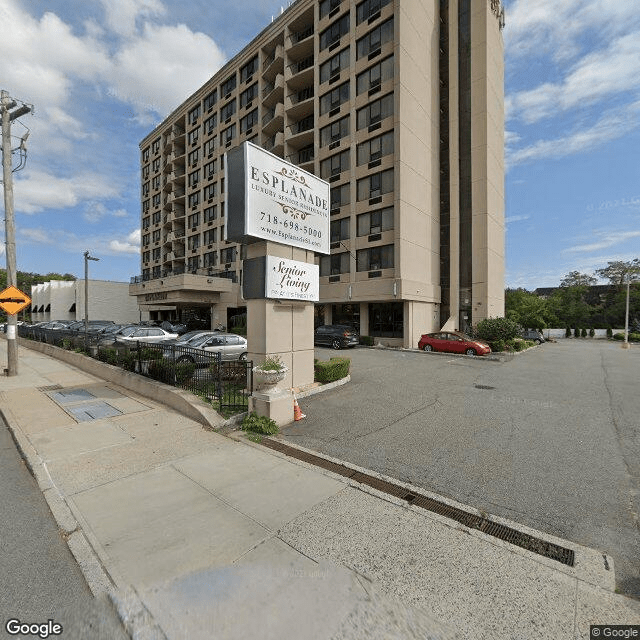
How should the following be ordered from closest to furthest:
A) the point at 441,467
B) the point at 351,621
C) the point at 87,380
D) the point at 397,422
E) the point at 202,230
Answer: the point at 351,621 → the point at 441,467 → the point at 397,422 → the point at 87,380 → the point at 202,230

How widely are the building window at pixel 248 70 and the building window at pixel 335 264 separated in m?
24.8

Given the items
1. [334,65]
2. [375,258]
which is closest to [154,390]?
[375,258]

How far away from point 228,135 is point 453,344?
36136 millimetres

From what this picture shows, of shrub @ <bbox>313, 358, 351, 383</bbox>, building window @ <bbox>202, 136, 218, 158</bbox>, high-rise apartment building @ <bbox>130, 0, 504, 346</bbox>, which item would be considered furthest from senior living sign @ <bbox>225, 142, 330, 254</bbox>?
building window @ <bbox>202, 136, 218, 158</bbox>

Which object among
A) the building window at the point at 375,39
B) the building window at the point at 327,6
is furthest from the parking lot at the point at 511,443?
the building window at the point at 327,6

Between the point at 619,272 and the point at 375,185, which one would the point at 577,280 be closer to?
the point at 619,272

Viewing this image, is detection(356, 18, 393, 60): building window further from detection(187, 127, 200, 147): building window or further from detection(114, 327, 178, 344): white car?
detection(187, 127, 200, 147): building window

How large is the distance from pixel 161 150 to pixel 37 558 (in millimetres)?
59270

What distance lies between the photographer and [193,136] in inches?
1810

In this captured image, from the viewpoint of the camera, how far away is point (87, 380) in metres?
12.5

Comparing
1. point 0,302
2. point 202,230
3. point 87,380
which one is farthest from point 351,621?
point 202,230

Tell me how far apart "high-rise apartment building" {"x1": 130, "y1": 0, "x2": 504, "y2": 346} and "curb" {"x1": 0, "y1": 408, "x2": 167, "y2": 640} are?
22124 millimetres

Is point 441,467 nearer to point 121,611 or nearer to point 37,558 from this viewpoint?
point 121,611

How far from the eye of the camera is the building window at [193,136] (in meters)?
45.3
